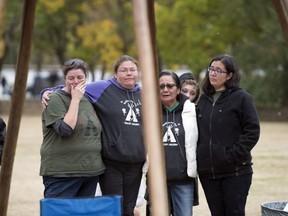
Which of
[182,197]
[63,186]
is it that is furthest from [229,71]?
[63,186]

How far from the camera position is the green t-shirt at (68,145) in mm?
6070

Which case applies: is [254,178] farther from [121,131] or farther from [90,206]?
[90,206]

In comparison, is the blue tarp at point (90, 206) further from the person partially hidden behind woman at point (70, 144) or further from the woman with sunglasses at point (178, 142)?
the woman with sunglasses at point (178, 142)

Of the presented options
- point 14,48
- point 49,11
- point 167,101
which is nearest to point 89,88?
point 167,101

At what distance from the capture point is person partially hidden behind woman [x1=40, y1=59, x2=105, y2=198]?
606 cm

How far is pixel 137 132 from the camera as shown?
6.39m

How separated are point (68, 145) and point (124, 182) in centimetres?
70

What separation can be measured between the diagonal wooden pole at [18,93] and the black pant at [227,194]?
1715 millimetres

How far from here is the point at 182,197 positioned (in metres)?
6.75

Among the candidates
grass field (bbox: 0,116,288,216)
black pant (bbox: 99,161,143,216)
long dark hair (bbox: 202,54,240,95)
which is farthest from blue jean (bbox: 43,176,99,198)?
grass field (bbox: 0,116,288,216)

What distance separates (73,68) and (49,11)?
1257 inches

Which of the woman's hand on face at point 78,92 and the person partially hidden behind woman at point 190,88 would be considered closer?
the woman's hand on face at point 78,92

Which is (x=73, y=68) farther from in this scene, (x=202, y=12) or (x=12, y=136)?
(x=202, y=12)

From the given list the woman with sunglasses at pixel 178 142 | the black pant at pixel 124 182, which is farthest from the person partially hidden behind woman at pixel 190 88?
the black pant at pixel 124 182
